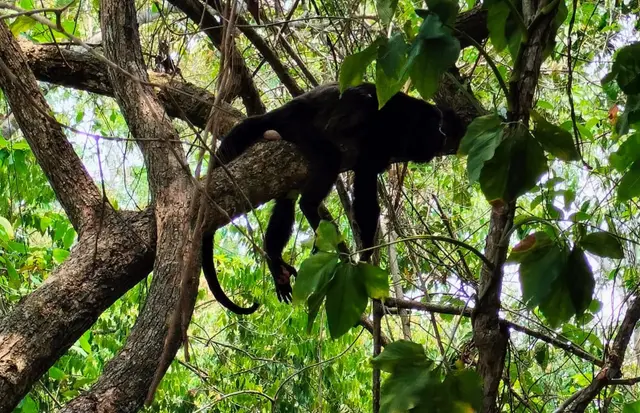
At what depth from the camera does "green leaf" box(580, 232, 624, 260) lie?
3.48 feet

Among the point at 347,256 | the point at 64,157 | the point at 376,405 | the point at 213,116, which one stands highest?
the point at 64,157

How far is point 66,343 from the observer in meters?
2.03

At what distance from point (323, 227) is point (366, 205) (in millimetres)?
2008

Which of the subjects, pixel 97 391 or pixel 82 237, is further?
pixel 82 237

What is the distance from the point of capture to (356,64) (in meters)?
1.02

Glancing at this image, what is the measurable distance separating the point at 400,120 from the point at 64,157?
1.76m

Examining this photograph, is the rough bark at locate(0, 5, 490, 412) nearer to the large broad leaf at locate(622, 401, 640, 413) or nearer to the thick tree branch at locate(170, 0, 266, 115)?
the thick tree branch at locate(170, 0, 266, 115)

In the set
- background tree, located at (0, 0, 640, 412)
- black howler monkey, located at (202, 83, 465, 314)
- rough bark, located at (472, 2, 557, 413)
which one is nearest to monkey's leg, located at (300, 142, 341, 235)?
black howler monkey, located at (202, 83, 465, 314)

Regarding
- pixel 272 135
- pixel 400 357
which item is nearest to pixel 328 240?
pixel 400 357

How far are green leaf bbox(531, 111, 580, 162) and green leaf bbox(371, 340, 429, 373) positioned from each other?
0.38 metres

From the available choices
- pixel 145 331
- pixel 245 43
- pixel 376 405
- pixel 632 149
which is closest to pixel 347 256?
pixel 632 149

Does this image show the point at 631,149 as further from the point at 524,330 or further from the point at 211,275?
the point at 211,275

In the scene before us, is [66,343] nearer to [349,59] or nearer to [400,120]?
[349,59]

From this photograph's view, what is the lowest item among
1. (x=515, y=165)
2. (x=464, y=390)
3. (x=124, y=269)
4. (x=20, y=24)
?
(x=464, y=390)
